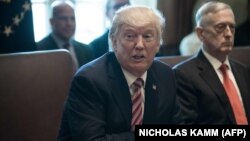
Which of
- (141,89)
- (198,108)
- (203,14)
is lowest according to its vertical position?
(198,108)

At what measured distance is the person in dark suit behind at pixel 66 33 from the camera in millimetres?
3217

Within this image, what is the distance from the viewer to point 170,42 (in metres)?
4.06

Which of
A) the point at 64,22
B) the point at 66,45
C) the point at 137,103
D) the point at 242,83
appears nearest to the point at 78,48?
the point at 66,45

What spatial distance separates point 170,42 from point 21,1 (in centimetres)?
164

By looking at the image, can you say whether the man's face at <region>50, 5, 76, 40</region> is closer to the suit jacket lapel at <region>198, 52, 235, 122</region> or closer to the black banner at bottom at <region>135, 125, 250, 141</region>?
the suit jacket lapel at <region>198, 52, 235, 122</region>

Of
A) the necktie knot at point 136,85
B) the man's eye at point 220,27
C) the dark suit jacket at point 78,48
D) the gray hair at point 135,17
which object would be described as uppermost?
the gray hair at point 135,17

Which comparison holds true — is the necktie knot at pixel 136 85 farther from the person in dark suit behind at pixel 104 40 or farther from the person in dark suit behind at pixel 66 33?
the person in dark suit behind at pixel 104 40

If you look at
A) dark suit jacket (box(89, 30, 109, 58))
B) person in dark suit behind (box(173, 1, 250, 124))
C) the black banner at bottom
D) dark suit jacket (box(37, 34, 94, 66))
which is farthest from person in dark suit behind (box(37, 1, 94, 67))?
the black banner at bottom

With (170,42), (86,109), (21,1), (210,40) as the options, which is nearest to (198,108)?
(210,40)

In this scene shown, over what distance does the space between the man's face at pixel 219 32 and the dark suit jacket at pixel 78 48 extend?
1.13 meters

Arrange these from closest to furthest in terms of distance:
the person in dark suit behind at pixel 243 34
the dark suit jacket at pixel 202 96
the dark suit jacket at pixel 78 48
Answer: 1. the dark suit jacket at pixel 202 96
2. the dark suit jacket at pixel 78 48
3. the person in dark suit behind at pixel 243 34

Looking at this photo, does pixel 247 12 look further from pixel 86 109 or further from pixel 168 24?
pixel 86 109

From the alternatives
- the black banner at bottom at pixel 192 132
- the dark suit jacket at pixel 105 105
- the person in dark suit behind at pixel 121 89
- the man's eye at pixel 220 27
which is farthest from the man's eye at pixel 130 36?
the man's eye at pixel 220 27

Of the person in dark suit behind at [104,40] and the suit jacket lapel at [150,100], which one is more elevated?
the person in dark suit behind at [104,40]
